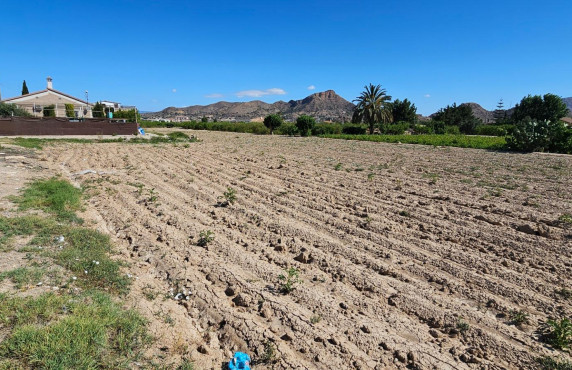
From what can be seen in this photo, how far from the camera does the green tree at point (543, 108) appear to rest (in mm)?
56594

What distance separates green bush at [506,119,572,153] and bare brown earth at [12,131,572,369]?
1276 cm

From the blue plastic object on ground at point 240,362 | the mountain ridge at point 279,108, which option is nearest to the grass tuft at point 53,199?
the blue plastic object on ground at point 240,362

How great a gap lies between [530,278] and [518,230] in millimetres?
1897

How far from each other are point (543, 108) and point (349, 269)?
7015 cm

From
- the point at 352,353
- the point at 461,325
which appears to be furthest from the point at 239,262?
the point at 461,325

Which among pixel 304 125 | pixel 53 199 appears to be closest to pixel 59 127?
pixel 53 199

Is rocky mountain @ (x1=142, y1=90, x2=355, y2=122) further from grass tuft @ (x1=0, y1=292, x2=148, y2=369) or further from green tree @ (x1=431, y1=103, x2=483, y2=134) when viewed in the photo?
grass tuft @ (x1=0, y1=292, x2=148, y2=369)

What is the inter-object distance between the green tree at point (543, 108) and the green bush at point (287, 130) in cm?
4056

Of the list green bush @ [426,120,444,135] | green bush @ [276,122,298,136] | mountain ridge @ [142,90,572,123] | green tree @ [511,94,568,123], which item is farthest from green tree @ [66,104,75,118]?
mountain ridge @ [142,90,572,123]

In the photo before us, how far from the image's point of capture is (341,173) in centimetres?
1170

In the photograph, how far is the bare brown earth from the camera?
307 cm

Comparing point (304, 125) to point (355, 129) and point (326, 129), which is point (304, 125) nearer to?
point (326, 129)

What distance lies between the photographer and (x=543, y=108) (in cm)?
5744

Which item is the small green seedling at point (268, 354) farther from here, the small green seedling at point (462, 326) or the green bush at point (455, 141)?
the green bush at point (455, 141)
